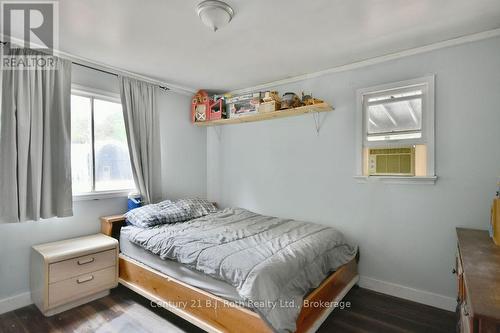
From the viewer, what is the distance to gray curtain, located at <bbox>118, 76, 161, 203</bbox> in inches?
121

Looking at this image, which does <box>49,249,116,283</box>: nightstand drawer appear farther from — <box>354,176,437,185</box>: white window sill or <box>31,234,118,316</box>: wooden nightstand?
<box>354,176,437,185</box>: white window sill

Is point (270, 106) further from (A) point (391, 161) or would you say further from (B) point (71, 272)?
(B) point (71, 272)

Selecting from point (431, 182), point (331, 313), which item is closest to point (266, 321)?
point (331, 313)

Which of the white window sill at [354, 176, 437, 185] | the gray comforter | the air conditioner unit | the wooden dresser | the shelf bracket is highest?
the shelf bracket

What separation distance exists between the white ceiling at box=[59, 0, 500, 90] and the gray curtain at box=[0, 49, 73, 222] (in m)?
0.38

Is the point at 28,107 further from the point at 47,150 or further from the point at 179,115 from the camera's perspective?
the point at 179,115

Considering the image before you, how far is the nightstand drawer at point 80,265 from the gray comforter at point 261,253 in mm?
309

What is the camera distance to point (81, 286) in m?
2.43

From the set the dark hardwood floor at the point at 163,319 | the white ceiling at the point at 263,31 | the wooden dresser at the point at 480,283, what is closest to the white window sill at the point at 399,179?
the wooden dresser at the point at 480,283

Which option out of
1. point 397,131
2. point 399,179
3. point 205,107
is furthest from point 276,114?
point 399,179

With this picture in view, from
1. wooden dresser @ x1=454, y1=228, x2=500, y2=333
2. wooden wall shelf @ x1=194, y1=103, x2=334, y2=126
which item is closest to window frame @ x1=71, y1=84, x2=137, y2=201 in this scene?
wooden wall shelf @ x1=194, y1=103, x2=334, y2=126

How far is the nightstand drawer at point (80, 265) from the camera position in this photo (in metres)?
2.27

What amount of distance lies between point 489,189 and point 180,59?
10.2 ft

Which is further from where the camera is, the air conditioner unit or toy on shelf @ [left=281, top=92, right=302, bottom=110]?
toy on shelf @ [left=281, top=92, right=302, bottom=110]
